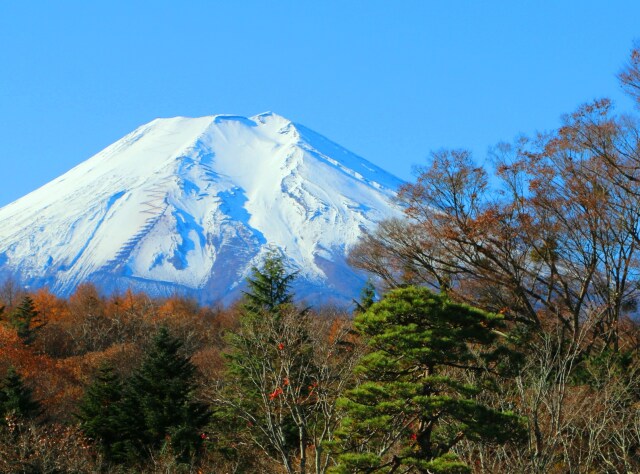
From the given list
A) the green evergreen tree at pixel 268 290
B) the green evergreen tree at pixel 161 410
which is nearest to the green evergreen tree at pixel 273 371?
the green evergreen tree at pixel 268 290

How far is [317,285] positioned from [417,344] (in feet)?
407

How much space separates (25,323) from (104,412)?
61.4ft

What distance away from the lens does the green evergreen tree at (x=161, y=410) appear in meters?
22.3

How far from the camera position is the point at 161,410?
2322 centimetres

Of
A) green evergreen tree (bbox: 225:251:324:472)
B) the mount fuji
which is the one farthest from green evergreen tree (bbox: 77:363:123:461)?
the mount fuji

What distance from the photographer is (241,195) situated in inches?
6836

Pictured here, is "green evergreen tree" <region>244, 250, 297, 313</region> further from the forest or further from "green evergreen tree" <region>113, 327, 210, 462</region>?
"green evergreen tree" <region>113, 327, 210, 462</region>

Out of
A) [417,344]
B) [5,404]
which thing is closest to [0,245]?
[5,404]

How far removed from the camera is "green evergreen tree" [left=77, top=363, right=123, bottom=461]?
77.6 feet

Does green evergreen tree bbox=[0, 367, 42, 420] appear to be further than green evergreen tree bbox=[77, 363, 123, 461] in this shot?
No

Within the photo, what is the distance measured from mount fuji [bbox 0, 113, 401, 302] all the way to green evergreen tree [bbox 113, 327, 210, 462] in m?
101

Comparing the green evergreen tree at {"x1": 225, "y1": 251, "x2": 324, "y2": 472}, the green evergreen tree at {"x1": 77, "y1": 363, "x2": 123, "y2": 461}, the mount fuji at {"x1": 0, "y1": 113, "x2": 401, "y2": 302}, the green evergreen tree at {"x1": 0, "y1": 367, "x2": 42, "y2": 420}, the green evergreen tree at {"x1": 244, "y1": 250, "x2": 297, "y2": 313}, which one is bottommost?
the green evergreen tree at {"x1": 0, "y1": 367, "x2": 42, "y2": 420}

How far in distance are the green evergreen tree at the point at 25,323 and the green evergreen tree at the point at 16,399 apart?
1512cm

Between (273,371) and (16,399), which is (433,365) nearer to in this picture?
(273,371)
